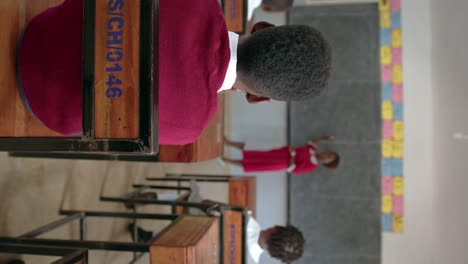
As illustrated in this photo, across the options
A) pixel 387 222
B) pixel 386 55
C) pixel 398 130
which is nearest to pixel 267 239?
pixel 387 222

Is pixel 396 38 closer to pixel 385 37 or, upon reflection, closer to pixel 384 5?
pixel 385 37

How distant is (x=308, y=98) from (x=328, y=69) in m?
0.09

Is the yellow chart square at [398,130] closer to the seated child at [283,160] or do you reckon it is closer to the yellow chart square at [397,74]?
the yellow chart square at [397,74]

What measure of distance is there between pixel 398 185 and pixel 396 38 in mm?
1613

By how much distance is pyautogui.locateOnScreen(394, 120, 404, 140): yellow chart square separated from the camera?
12.5 ft

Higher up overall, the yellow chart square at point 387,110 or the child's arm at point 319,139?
the yellow chart square at point 387,110

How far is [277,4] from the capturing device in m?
3.99

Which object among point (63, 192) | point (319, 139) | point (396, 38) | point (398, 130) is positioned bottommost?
point (63, 192)

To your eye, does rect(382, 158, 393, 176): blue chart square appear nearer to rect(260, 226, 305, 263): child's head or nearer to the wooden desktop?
rect(260, 226, 305, 263): child's head

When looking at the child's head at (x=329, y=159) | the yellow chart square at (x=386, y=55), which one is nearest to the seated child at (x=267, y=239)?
the child's head at (x=329, y=159)

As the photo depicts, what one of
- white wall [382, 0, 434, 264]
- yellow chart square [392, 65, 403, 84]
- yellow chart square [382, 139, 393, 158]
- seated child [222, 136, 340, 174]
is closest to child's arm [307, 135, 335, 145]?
seated child [222, 136, 340, 174]

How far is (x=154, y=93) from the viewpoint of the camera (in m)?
0.67

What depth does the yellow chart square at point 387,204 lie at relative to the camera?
3.76 metres

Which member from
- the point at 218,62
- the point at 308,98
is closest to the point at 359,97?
the point at 308,98
